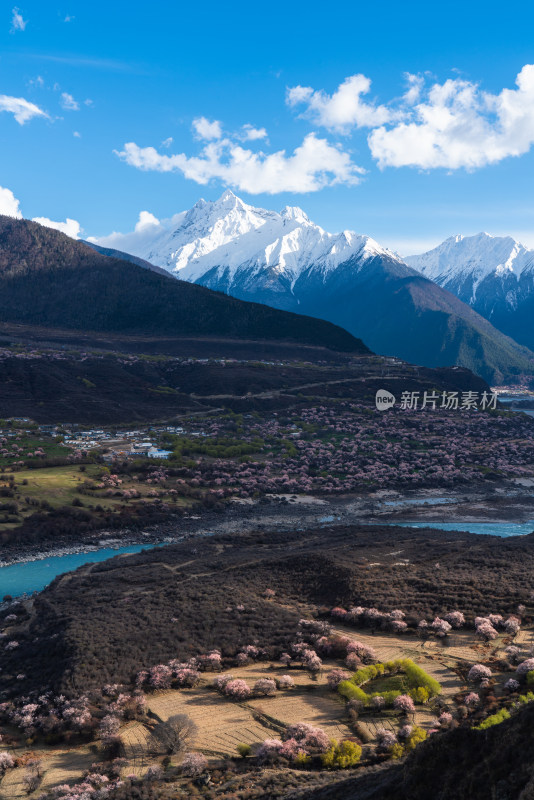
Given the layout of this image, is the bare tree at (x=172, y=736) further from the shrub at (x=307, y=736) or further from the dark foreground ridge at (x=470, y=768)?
the dark foreground ridge at (x=470, y=768)

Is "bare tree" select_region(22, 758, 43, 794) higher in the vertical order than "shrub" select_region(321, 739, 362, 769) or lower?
lower

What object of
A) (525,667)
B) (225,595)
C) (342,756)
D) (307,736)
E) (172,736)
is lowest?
(225,595)

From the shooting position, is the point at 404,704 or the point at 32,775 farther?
the point at 404,704

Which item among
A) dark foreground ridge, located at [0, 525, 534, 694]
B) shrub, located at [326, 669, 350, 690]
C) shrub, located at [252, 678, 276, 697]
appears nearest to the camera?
shrub, located at [252, 678, 276, 697]

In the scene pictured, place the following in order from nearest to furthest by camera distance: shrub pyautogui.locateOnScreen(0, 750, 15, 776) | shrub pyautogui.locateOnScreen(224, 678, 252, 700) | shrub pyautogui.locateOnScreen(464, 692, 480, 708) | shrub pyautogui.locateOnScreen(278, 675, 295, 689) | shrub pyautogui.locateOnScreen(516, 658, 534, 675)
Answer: shrub pyautogui.locateOnScreen(0, 750, 15, 776) < shrub pyautogui.locateOnScreen(464, 692, 480, 708) < shrub pyautogui.locateOnScreen(516, 658, 534, 675) < shrub pyautogui.locateOnScreen(224, 678, 252, 700) < shrub pyautogui.locateOnScreen(278, 675, 295, 689)

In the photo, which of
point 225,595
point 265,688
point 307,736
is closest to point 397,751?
point 307,736

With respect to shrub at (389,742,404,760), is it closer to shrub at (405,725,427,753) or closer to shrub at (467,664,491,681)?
shrub at (405,725,427,753)

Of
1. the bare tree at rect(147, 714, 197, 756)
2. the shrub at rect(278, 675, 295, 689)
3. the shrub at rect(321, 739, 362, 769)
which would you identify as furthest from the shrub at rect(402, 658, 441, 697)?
the bare tree at rect(147, 714, 197, 756)

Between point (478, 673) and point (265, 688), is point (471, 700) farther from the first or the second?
point (265, 688)
